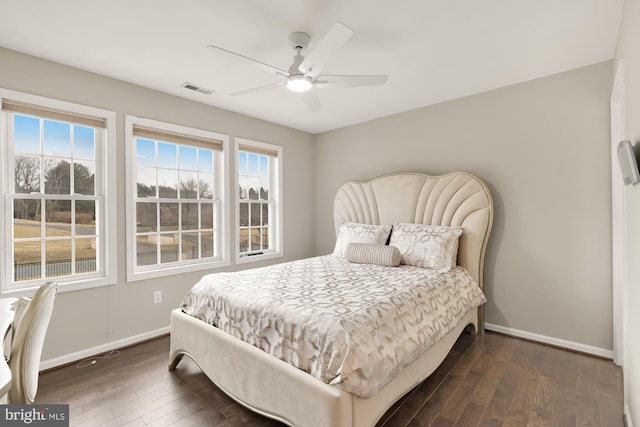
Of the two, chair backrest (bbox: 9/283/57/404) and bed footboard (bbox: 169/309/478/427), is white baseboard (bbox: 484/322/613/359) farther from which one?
chair backrest (bbox: 9/283/57/404)

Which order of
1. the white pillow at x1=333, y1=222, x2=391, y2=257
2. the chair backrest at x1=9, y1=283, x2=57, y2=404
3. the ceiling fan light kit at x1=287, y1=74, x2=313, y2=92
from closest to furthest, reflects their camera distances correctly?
the chair backrest at x1=9, y1=283, x2=57, y2=404 → the ceiling fan light kit at x1=287, y1=74, x2=313, y2=92 → the white pillow at x1=333, y1=222, x2=391, y2=257

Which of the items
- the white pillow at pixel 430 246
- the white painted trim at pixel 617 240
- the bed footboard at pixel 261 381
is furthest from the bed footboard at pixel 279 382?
the white painted trim at pixel 617 240

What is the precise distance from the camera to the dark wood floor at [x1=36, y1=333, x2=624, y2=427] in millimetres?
1877

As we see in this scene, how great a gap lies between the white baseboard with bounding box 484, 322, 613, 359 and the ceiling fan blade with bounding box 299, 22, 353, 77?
10.1ft

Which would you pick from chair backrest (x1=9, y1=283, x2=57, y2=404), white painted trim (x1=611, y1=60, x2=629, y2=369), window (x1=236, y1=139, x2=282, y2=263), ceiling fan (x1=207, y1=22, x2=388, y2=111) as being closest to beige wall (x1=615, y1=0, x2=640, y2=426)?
white painted trim (x1=611, y1=60, x2=629, y2=369)

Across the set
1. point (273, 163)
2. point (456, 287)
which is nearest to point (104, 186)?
point (273, 163)

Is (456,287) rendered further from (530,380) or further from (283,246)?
(283,246)

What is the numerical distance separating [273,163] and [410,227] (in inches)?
86.8

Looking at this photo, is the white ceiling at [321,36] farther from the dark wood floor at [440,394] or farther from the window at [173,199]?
the dark wood floor at [440,394]

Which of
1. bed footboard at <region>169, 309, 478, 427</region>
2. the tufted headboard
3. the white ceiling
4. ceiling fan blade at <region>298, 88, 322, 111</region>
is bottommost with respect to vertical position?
bed footboard at <region>169, 309, 478, 427</region>

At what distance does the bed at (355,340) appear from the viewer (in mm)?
1495

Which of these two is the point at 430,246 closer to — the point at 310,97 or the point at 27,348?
the point at 310,97

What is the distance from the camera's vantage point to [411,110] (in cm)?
383

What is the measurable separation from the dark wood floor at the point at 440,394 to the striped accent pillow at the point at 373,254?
0.98 metres
